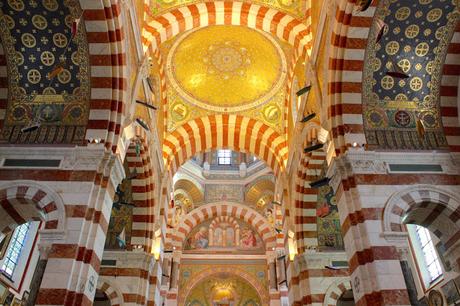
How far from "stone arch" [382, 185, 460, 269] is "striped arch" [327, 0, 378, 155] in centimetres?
135

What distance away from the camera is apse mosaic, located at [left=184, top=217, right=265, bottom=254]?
72.8 ft

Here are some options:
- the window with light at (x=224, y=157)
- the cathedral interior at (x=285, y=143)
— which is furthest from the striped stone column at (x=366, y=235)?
the window with light at (x=224, y=157)

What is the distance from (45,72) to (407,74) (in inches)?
296

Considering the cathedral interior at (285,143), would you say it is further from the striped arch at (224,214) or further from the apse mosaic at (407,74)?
the striped arch at (224,214)

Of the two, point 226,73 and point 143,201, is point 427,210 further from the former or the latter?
point 226,73

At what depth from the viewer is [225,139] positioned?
14.6 meters

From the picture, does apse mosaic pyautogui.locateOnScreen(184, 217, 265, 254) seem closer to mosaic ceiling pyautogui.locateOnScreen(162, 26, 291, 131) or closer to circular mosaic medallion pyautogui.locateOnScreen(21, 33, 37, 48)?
mosaic ceiling pyautogui.locateOnScreen(162, 26, 291, 131)

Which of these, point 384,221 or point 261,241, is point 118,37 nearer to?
point 384,221

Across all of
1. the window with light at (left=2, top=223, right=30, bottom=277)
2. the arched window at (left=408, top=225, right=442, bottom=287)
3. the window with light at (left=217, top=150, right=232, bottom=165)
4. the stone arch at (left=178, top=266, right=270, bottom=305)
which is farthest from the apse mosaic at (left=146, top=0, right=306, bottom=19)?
the stone arch at (left=178, top=266, right=270, bottom=305)

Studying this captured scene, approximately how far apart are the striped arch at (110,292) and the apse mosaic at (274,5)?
7.44 m

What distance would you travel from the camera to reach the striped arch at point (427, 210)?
23.6 ft

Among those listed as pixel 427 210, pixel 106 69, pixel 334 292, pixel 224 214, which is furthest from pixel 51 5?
pixel 224 214

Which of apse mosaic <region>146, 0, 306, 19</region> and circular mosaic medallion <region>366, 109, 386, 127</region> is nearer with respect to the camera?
circular mosaic medallion <region>366, 109, 386, 127</region>

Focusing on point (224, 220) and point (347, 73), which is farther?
point (224, 220)
